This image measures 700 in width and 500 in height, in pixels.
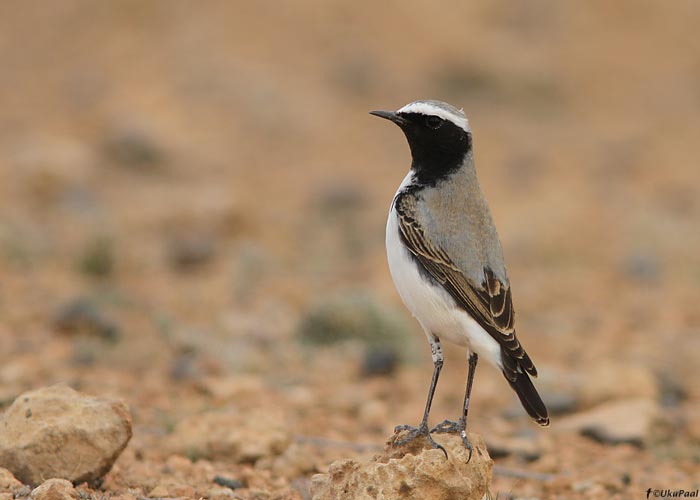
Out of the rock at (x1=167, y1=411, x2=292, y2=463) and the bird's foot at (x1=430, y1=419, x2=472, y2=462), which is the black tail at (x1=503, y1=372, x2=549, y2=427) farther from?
→ the rock at (x1=167, y1=411, x2=292, y2=463)

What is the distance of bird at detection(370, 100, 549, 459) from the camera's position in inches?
226


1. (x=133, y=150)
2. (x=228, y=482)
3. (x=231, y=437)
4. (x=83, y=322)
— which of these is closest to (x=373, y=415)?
(x=231, y=437)

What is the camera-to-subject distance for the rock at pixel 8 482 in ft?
17.6

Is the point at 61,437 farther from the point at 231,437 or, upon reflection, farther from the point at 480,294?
the point at 480,294

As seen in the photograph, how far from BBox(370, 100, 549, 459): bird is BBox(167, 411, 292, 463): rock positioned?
4.27 feet

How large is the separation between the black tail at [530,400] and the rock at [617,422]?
262 centimetres

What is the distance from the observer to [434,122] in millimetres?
6379

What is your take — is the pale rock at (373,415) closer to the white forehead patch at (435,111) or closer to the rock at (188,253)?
the white forehead patch at (435,111)

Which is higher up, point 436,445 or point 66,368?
point 66,368

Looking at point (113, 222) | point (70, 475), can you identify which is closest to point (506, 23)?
point (113, 222)

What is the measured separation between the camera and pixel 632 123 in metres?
22.8

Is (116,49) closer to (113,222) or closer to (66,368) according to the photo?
(113,222)

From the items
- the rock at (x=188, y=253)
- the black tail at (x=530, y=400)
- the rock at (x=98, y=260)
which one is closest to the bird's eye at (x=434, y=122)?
the black tail at (x=530, y=400)

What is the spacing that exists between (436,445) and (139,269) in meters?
8.01
